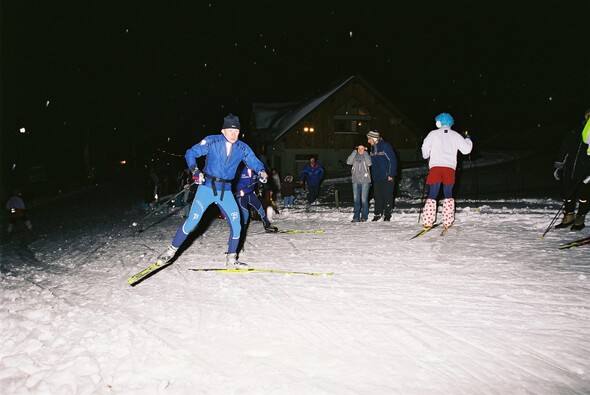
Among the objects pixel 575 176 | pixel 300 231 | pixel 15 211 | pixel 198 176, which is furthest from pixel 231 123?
pixel 15 211

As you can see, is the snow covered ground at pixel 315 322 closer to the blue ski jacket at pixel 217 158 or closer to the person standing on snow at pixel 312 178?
the blue ski jacket at pixel 217 158

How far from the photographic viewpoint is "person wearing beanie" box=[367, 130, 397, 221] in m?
9.57

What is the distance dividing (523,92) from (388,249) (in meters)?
54.4

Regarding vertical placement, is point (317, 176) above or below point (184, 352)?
above

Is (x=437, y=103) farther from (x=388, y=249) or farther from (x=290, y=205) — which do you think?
(x=388, y=249)

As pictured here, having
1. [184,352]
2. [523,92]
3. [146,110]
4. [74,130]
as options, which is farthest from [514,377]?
[146,110]

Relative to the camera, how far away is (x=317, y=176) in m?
17.0

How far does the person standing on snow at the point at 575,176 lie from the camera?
7646 millimetres

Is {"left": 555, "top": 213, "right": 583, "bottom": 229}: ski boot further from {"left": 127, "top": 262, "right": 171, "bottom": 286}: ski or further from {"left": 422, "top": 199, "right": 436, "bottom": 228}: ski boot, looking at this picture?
{"left": 127, "top": 262, "right": 171, "bottom": 286}: ski

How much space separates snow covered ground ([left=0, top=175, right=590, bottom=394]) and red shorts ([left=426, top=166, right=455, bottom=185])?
49.6 inches

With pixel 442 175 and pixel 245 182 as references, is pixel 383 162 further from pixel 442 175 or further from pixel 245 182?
pixel 245 182

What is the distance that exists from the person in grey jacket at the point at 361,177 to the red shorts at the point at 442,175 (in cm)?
194

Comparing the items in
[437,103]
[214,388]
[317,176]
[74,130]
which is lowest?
[214,388]

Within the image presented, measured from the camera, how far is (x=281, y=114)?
42.2 meters
